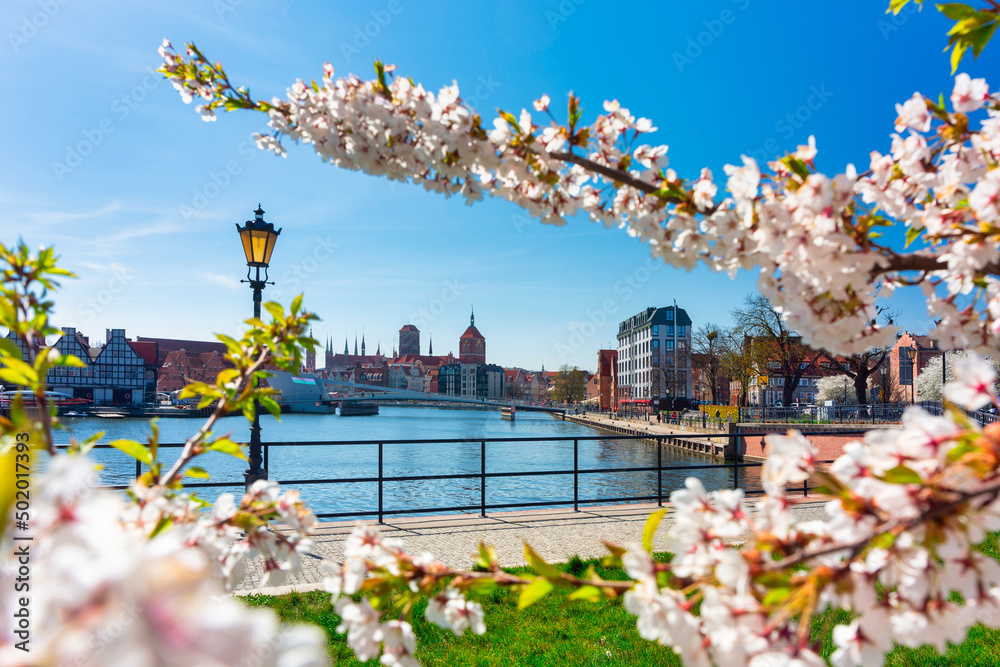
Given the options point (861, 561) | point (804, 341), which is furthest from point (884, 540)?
point (804, 341)

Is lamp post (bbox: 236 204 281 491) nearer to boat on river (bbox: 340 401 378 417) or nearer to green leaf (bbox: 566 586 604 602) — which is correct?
green leaf (bbox: 566 586 604 602)

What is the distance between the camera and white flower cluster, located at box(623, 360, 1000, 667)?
769mm

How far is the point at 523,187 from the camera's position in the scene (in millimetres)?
1847

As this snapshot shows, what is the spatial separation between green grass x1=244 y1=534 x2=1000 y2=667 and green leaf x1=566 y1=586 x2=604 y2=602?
217 centimetres

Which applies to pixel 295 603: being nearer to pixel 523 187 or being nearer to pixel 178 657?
pixel 523 187

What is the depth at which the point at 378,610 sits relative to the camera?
1234 millimetres

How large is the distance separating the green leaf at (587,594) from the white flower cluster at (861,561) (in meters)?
0.06

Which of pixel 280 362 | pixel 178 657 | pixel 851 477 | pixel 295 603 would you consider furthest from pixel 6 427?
pixel 295 603

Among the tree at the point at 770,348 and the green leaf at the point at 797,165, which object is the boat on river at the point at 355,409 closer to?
the tree at the point at 770,348

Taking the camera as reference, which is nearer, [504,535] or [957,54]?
[957,54]

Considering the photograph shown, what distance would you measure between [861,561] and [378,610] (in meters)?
0.95

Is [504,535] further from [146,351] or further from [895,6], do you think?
[146,351]

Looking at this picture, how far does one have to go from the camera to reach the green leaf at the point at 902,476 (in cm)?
75

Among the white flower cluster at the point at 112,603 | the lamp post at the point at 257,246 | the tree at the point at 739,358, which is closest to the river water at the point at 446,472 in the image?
the lamp post at the point at 257,246
